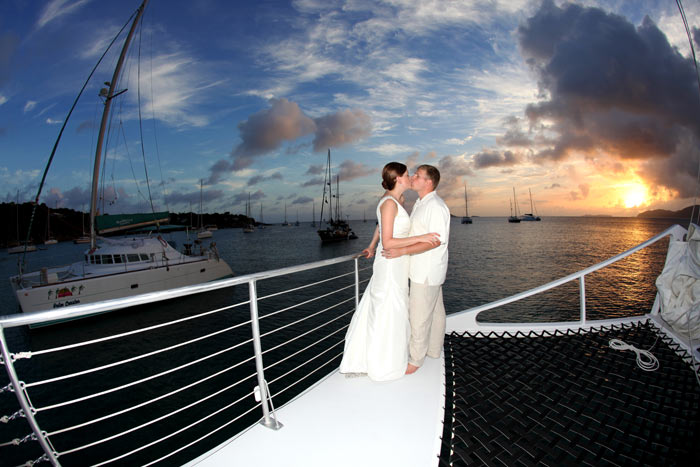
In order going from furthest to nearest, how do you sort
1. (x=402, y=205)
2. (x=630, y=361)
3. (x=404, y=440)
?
(x=630, y=361), (x=402, y=205), (x=404, y=440)

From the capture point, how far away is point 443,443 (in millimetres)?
1768

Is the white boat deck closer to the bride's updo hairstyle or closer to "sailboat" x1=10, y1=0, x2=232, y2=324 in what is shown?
the bride's updo hairstyle

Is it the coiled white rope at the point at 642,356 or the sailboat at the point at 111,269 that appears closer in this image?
the coiled white rope at the point at 642,356

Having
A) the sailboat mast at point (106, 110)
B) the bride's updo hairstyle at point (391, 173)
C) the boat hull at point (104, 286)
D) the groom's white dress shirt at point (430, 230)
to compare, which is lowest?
the boat hull at point (104, 286)

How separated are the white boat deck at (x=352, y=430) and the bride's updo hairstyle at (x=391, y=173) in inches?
54.5

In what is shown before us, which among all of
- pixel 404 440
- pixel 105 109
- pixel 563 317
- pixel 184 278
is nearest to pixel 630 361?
pixel 404 440

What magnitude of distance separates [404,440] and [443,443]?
0.22 m

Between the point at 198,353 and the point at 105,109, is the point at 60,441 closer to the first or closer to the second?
the point at 198,353

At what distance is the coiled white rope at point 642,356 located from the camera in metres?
2.57

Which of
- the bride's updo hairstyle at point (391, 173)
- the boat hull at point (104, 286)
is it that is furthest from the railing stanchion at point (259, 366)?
the boat hull at point (104, 286)

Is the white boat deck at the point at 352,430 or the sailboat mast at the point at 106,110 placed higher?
the sailboat mast at the point at 106,110

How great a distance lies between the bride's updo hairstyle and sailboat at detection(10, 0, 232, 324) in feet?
30.0

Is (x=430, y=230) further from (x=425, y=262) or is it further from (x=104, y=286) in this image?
(x=104, y=286)

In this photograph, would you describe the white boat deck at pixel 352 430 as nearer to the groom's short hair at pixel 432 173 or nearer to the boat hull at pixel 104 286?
the groom's short hair at pixel 432 173
